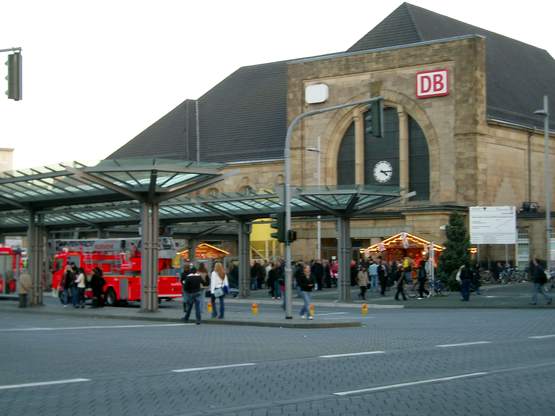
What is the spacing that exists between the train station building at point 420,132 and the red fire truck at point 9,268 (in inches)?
792

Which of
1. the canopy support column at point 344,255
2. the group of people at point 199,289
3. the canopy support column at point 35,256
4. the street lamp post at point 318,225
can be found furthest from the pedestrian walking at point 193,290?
the street lamp post at point 318,225

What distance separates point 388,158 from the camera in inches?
2675

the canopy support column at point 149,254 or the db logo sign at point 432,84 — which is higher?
the db logo sign at point 432,84

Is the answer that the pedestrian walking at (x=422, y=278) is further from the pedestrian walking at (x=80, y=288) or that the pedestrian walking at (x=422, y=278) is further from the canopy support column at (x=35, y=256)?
the canopy support column at (x=35, y=256)

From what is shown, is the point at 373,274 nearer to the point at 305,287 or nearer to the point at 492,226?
the point at 492,226

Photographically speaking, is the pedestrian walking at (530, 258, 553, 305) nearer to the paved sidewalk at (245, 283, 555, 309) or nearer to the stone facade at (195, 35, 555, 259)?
the paved sidewalk at (245, 283, 555, 309)

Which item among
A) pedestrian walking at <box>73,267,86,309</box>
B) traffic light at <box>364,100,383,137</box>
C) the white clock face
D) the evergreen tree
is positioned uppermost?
the white clock face

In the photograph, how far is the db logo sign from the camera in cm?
6431

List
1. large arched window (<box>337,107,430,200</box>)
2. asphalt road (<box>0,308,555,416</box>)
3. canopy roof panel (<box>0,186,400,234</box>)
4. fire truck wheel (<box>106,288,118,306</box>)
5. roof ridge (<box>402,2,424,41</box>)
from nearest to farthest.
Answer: asphalt road (<box>0,308,555,416</box>) < canopy roof panel (<box>0,186,400,234</box>) < fire truck wheel (<box>106,288,118,306</box>) < large arched window (<box>337,107,430,200</box>) < roof ridge (<box>402,2,424,41</box>)

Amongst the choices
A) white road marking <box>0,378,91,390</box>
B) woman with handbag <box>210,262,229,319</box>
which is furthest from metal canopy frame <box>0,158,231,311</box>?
white road marking <box>0,378,91,390</box>

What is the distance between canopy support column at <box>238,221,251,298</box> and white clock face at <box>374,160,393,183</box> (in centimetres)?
2038

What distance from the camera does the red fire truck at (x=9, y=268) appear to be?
51.8 m

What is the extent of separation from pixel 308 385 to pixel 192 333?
11.5 m

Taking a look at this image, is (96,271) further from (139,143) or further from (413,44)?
(139,143)
